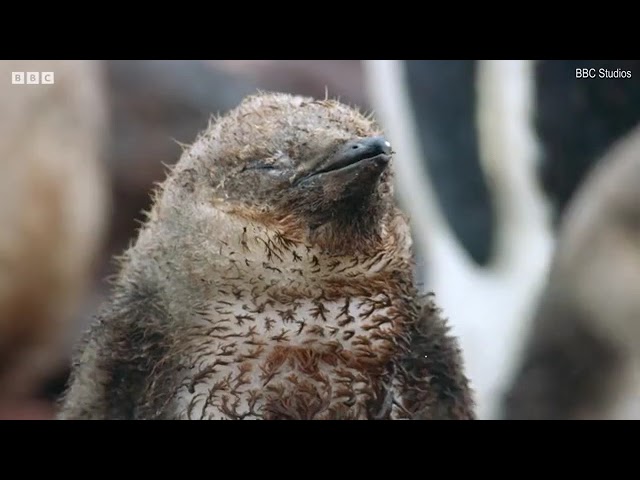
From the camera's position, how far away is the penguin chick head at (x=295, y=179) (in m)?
0.95

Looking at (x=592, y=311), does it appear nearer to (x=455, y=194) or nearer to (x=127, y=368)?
(x=455, y=194)

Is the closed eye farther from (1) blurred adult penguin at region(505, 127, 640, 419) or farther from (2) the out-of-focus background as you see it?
(1) blurred adult penguin at region(505, 127, 640, 419)

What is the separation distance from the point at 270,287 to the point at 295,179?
11 cm

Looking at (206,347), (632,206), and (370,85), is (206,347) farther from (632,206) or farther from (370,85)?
(632,206)

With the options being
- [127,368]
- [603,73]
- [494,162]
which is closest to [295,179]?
[127,368]

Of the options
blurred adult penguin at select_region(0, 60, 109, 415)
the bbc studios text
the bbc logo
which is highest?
the bbc studios text

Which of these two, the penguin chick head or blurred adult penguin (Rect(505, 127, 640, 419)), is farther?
blurred adult penguin (Rect(505, 127, 640, 419))

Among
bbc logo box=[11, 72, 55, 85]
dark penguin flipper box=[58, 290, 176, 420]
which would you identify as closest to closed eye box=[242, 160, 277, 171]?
dark penguin flipper box=[58, 290, 176, 420]

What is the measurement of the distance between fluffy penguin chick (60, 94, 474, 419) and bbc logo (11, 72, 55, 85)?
0.52 meters

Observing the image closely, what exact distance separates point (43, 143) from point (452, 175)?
74 cm

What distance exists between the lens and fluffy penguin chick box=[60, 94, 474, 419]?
96cm

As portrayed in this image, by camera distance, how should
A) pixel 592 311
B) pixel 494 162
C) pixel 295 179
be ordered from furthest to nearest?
pixel 494 162 < pixel 592 311 < pixel 295 179

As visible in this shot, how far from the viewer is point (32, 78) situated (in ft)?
4.63

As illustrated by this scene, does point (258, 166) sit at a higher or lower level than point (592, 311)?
higher
